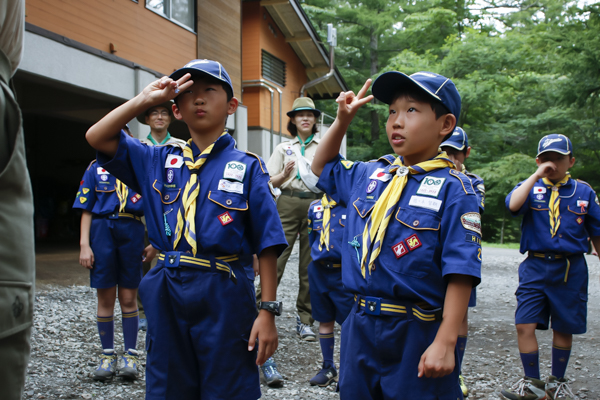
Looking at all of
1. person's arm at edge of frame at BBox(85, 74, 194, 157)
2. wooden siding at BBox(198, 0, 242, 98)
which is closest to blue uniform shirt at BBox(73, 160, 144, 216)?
person's arm at edge of frame at BBox(85, 74, 194, 157)

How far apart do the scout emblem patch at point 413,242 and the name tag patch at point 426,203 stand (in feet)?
0.45

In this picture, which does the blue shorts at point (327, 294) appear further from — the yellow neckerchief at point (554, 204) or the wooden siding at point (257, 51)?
the wooden siding at point (257, 51)

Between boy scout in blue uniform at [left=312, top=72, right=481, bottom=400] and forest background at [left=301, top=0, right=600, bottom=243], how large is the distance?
16.3 m

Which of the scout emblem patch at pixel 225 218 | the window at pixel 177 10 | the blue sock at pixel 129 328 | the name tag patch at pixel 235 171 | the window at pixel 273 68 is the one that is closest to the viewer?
the scout emblem patch at pixel 225 218

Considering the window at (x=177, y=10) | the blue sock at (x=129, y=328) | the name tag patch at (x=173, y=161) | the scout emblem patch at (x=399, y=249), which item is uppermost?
the window at (x=177, y=10)

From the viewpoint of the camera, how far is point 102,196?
4.59 meters

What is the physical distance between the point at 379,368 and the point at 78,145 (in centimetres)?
1848

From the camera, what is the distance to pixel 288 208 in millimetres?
6066

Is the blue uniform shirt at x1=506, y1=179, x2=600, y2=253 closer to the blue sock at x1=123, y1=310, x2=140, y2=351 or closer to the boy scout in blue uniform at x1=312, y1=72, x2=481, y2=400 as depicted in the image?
the boy scout in blue uniform at x1=312, y1=72, x2=481, y2=400

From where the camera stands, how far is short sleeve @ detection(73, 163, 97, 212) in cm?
458

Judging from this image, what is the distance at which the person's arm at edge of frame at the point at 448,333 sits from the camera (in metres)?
2.05

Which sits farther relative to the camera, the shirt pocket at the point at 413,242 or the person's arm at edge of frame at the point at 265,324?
the person's arm at edge of frame at the point at 265,324

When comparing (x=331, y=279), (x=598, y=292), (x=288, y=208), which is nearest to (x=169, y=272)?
(x=331, y=279)

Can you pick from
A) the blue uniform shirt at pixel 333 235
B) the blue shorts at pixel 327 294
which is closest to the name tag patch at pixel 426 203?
the blue uniform shirt at pixel 333 235
